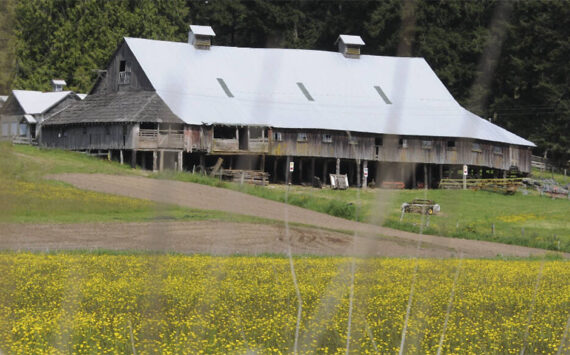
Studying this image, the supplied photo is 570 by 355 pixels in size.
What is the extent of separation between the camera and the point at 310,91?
6919 cm

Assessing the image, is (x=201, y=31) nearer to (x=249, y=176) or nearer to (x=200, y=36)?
(x=200, y=36)

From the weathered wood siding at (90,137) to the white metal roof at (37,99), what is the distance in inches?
358

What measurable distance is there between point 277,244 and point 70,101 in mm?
50257

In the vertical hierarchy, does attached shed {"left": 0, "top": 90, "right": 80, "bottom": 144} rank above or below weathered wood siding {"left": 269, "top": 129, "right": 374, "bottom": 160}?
above

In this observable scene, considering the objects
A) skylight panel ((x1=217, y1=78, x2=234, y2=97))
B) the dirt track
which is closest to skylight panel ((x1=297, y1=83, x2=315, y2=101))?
skylight panel ((x1=217, y1=78, x2=234, y2=97))

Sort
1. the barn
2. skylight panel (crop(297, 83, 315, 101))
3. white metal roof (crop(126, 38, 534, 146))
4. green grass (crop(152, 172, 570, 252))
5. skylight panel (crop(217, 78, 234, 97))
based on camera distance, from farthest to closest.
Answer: the barn → skylight panel (crop(297, 83, 315, 101)) → skylight panel (crop(217, 78, 234, 97)) → white metal roof (crop(126, 38, 534, 146)) → green grass (crop(152, 172, 570, 252))

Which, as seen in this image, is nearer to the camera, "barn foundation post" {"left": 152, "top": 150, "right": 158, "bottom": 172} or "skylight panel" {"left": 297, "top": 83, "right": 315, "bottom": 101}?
"barn foundation post" {"left": 152, "top": 150, "right": 158, "bottom": 172}

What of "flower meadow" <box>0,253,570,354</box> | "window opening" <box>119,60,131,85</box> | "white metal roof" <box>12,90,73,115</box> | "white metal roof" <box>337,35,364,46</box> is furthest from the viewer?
"white metal roof" <box>12,90,73,115</box>

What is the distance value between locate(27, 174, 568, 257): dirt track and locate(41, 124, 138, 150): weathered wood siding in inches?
414

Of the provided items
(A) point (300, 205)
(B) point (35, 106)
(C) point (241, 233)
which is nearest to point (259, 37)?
(B) point (35, 106)

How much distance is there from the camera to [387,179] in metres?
2.37

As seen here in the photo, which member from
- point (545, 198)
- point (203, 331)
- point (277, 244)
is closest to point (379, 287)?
point (203, 331)

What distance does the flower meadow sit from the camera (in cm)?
1113

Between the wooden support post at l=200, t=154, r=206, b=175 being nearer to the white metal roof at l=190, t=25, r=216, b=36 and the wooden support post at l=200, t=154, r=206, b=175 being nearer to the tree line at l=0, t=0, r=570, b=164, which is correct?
the white metal roof at l=190, t=25, r=216, b=36
